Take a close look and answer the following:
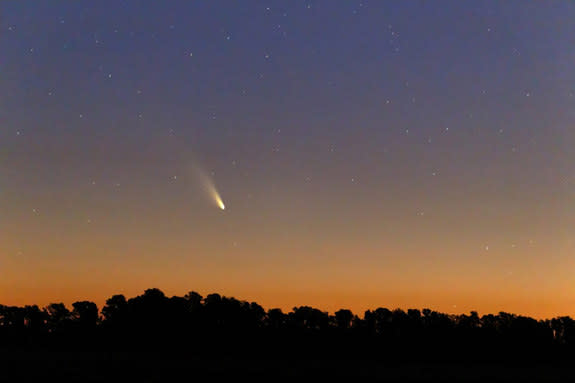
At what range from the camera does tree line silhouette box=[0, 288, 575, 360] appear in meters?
95.3

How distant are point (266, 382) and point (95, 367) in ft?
46.0

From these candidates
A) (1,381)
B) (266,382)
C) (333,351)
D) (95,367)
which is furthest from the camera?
(333,351)

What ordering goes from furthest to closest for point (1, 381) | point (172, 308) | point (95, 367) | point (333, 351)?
point (172, 308) → point (333, 351) → point (95, 367) → point (1, 381)

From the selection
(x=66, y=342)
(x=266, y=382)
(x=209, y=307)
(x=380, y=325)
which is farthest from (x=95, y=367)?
(x=380, y=325)

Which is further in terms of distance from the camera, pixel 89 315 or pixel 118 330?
pixel 89 315

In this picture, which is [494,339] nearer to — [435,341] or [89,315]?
[435,341]

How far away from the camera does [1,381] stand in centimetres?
3519

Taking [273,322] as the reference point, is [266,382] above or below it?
below

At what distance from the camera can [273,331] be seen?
111 meters

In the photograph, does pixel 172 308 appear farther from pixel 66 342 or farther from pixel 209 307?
pixel 66 342

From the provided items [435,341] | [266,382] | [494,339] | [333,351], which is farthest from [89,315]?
[266,382]

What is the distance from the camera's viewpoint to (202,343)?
324 feet

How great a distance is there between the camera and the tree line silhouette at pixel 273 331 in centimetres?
9531

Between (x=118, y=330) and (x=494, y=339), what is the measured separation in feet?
199
